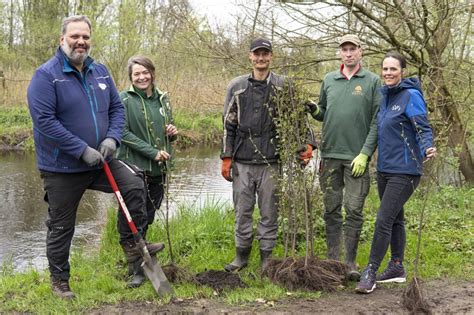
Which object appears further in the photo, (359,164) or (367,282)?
(359,164)

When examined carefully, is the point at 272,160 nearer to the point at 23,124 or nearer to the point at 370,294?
the point at 370,294

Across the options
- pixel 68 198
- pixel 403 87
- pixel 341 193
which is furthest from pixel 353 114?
pixel 68 198

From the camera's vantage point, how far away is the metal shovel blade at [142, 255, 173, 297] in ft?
14.5

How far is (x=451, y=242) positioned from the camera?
5996 millimetres

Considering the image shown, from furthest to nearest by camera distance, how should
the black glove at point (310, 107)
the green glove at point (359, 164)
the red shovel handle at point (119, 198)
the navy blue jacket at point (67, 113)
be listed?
the black glove at point (310, 107) → the green glove at point (359, 164) → the red shovel handle at point (119, 198) → the navy blue jacket at point (67, 113)

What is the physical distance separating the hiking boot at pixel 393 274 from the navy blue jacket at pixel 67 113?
8.56ft

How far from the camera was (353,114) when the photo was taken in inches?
188

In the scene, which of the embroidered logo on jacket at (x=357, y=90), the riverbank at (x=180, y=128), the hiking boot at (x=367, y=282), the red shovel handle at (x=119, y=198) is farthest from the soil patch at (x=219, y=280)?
the riverbank at (x=180, y=128)

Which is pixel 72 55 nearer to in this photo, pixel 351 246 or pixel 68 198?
pixel 68 198

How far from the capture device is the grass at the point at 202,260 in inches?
173

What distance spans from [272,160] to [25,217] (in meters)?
5.66

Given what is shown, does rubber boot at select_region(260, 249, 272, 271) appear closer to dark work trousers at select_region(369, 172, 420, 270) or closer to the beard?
dark work trousers at select_region(369, 172, 420, 270)

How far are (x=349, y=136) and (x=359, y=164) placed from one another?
0.29 metres

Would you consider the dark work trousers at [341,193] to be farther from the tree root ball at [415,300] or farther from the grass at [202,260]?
the tree root ball at [415,300]
